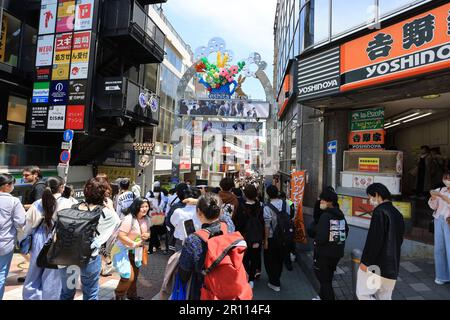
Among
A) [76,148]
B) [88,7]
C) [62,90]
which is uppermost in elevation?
[88,7]

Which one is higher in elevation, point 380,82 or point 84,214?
point 380,82

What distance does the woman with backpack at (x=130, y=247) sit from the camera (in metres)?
3.44

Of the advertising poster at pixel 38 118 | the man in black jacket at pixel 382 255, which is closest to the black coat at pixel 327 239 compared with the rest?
the man in black jacket at pixel 382 255

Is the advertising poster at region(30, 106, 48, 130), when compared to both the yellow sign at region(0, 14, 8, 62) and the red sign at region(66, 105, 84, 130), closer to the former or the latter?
the red sign at region(66, 105, 84, 130)

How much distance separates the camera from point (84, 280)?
10.0ft

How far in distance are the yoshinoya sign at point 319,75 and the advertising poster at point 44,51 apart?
10.6 m

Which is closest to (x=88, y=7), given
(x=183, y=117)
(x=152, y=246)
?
(x=183, y=117)

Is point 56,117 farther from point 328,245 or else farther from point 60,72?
point 328,245

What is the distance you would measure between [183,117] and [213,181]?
47.9 ft

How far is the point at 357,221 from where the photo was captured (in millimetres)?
6641

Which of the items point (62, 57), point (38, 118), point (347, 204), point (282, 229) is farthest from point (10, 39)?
point (347, 204)

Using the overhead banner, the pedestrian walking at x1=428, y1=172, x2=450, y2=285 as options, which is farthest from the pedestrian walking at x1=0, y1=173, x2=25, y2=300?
the overhead banner

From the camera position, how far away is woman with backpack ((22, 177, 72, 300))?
3.14 metres

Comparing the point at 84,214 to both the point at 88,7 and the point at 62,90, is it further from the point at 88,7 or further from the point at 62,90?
the point at 88,7
